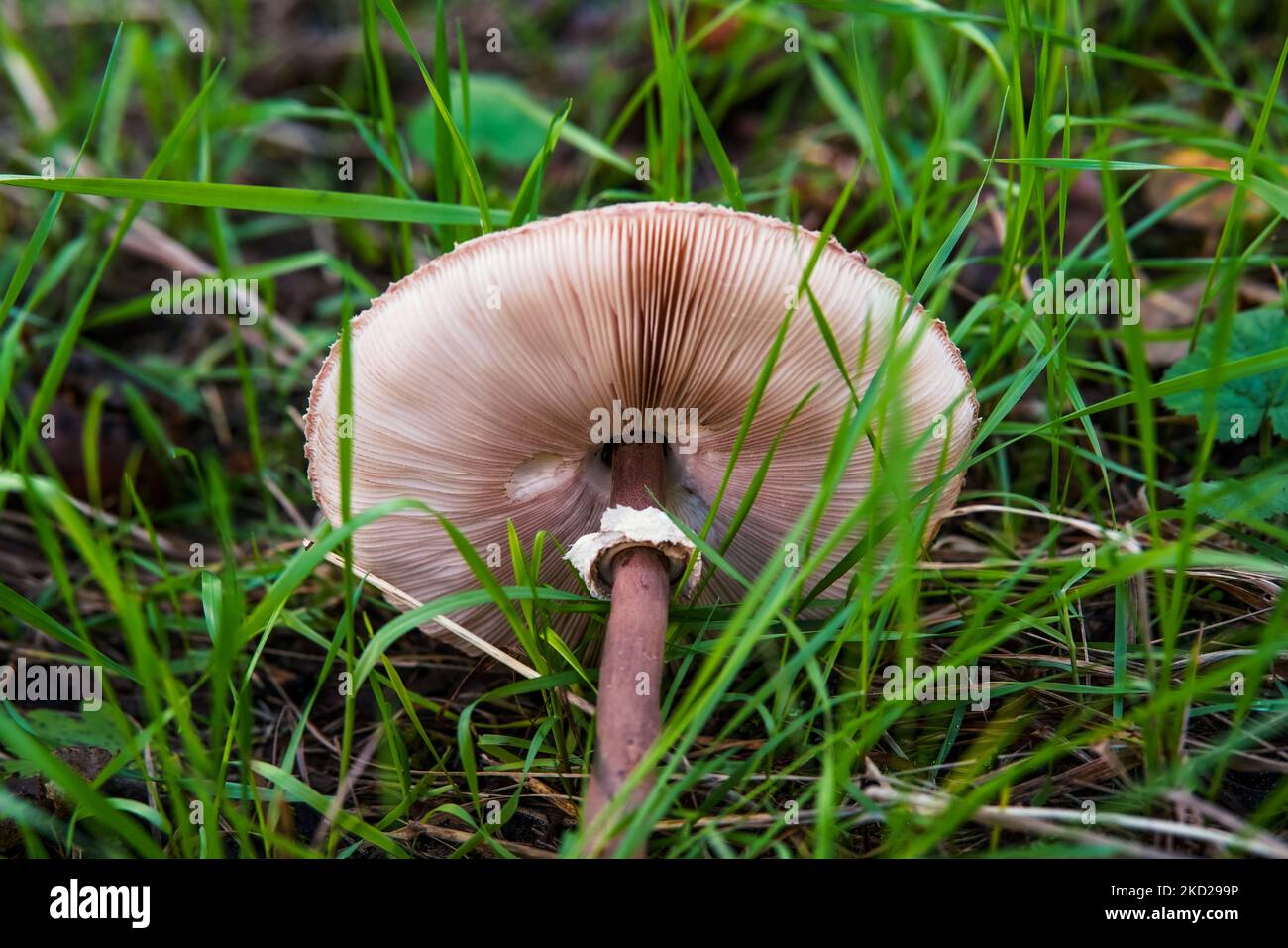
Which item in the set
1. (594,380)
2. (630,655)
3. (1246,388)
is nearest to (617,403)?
(594,380)

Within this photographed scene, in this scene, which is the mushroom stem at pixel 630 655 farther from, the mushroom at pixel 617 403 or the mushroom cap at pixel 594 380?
the mushroom cap at pixel 594 380

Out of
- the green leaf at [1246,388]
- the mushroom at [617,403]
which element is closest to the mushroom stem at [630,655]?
the mushroom at [617,403]

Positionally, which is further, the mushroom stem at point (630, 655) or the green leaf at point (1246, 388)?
the green leaf at point (1246, 388)

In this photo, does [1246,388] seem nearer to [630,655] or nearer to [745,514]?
[745,514]

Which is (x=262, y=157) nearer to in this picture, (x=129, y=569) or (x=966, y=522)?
(x=129, y=569)

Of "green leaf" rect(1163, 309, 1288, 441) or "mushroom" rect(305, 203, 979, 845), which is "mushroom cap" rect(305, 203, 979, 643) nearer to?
"mushroom" rect(305, 203, 979, 845)

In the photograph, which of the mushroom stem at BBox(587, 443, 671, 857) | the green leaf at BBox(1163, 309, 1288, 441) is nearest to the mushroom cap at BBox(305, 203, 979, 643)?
the mushroom stem at BBox(587, 443, 671, 857)
